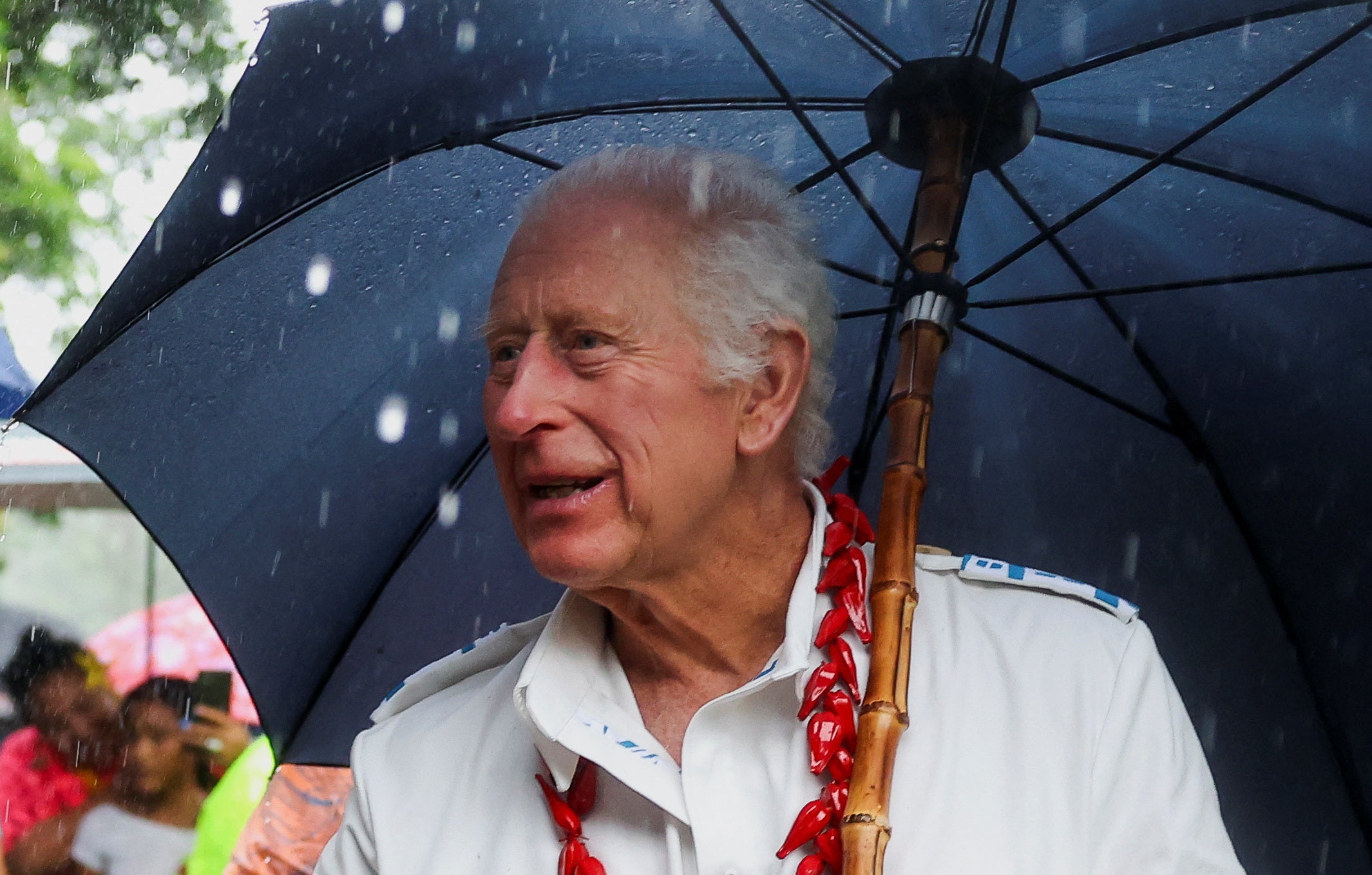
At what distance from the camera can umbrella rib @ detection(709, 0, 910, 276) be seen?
212 cm

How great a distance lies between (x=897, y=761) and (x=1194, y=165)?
3.31 ft

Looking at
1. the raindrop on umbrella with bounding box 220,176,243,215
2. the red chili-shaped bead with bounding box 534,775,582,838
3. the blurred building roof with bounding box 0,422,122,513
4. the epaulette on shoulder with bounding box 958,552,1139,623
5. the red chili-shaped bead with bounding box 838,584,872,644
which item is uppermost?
the blurred building roof with bounding box 0,422,122,513

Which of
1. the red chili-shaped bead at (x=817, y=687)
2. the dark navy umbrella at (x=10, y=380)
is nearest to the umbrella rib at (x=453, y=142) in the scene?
the red chili-shaped bead at (x=817, y=687)

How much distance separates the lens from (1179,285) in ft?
7.38

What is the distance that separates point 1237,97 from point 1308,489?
0.71 metres

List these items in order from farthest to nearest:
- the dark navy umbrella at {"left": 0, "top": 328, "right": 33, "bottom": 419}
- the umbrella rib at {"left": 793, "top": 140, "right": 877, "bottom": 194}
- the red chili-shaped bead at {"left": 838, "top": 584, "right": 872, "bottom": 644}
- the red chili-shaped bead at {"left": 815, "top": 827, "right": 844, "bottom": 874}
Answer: the dark navy umbrella at {"left": 0, "top": 328, "right": 33, "bottom": 419} → the umbrella rib at {"left": 793, "top": 140, "right": 877, "bottom": 194} → the red chili-shaped bead at {"left": 838, "top": 584, "right": 872, "bottom": 644} → the red chili-shaped bead at {"left": 815, "top": 827, "right": 844, "bottom": 874}

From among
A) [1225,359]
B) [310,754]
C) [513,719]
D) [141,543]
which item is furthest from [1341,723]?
[141,543]

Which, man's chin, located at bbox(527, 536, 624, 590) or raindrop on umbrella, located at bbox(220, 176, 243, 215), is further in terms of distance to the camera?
raindrop on umbrella, located at bbox(220, 176, 243, 215)

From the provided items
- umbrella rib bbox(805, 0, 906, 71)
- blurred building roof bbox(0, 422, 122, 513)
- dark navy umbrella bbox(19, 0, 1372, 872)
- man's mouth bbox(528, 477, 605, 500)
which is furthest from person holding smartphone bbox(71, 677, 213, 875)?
umbrella rib bbox(805, 0, 906, 71)

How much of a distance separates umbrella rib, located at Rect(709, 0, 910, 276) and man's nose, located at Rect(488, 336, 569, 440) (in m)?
0.54

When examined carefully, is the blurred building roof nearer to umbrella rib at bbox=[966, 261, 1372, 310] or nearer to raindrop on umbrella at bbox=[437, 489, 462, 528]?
raindrop on umbrella at bbox=[437, 489, 462, 528]

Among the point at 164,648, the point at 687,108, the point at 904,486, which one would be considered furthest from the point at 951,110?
the point at 164,648

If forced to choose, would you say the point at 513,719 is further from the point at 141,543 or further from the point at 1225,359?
the point at 141,543

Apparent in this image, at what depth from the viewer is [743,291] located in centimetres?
209
